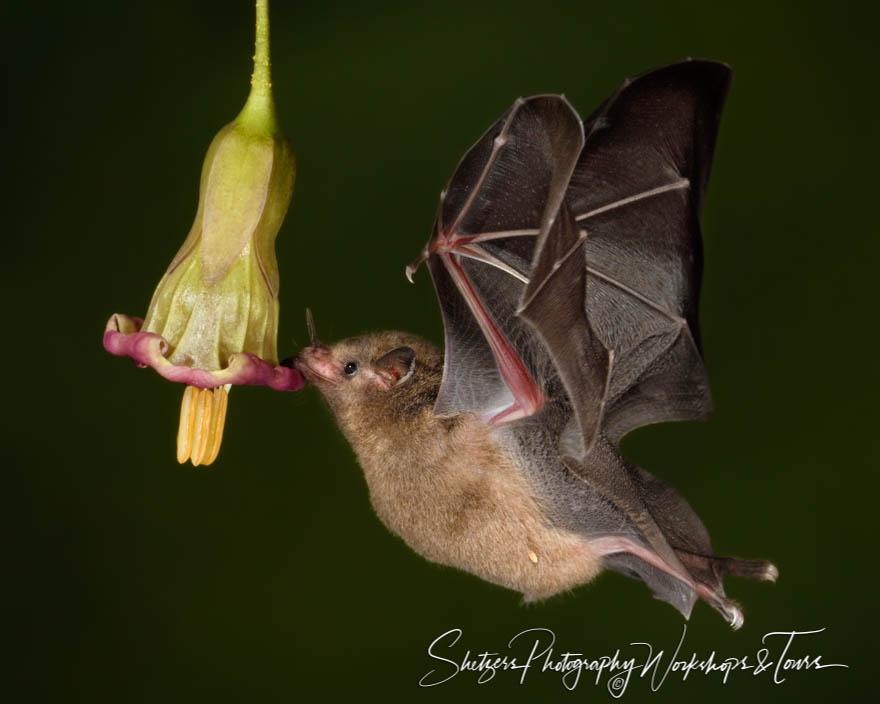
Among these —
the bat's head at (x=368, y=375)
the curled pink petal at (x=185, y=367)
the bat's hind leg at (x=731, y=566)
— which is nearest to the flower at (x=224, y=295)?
the curled pink petal at (x=185, y=367)

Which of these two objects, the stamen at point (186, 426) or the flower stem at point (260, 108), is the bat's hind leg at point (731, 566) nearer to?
the stamen at point (186, 426)

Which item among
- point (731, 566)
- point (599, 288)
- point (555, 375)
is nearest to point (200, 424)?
point (555, 375)

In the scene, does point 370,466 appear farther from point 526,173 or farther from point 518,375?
point 526,173

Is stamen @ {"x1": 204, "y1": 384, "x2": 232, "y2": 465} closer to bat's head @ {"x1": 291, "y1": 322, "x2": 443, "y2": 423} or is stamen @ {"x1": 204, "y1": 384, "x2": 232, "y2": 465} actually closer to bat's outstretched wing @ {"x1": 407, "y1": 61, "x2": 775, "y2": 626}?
bat's head @ {"x1": 291, "y1": 322, "x2": 443, "y2": 423}

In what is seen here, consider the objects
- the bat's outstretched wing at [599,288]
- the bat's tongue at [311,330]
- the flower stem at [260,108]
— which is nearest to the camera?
the bat's outstretched wing at [599,288]

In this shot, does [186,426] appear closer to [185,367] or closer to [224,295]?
[185,367]

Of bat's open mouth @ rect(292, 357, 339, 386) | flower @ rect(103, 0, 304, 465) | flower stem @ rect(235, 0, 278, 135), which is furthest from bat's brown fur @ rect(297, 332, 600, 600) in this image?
flower stem @ rect(235, 0, 278, 135)

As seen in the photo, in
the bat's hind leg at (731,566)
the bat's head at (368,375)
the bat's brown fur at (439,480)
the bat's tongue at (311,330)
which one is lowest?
the bat's hind leg at (731,566)
